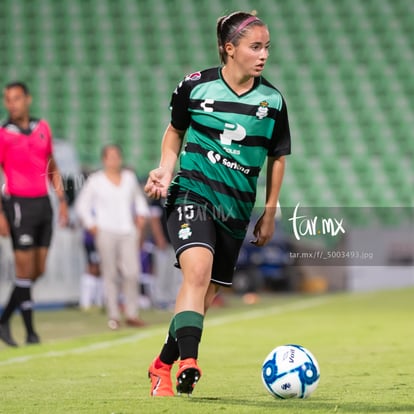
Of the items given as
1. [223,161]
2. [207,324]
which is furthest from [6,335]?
[223,161]

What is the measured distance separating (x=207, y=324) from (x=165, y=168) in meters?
7.10

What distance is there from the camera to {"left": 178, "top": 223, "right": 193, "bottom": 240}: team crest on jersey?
15.4 feet

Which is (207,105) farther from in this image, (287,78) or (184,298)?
(287,78)

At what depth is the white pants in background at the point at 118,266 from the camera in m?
11.7

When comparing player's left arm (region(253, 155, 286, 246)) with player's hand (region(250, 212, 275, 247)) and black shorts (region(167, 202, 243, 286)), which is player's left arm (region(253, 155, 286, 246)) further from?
black shorts (region(167, 202, 243, 286))

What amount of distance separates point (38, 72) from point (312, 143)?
6612 millimetres

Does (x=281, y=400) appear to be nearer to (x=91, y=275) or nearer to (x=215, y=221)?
(x=215, y=221)

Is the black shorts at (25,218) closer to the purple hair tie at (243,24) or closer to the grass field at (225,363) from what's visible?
the grass field at (225,363)

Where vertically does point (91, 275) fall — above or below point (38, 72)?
below

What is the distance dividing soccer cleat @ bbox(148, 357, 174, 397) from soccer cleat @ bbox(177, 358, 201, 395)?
36cm

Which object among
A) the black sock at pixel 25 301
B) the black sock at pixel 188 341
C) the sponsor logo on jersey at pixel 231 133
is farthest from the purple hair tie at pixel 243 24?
the black sock at pixel 25 301

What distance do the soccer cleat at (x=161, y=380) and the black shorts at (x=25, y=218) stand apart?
4.12 metres

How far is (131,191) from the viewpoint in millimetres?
11992

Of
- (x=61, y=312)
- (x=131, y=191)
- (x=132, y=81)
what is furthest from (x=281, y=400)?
(x=132, y=81)
